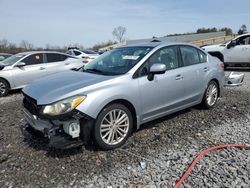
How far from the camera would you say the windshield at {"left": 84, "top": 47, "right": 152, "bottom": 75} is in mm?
4062

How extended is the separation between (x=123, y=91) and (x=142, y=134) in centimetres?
103

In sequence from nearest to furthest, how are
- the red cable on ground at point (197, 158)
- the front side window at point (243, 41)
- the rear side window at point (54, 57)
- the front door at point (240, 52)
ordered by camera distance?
the red cable on ground at point (197, 158), the rear side window at point (54, 57), the front door at point (240, 52), the front side window at point (243, 41)

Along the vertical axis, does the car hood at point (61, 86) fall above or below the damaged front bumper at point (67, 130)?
above

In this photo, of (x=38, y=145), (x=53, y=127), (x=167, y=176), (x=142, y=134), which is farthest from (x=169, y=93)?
(x=38, y=145)

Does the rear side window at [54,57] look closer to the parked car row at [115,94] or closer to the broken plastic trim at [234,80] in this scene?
the parked car row at [115,94]

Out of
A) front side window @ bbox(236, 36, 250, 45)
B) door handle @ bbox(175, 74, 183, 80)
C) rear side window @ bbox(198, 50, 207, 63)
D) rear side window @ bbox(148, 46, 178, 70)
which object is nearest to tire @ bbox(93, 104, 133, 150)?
rear side window @ bbox(148, 46, 178, 70)

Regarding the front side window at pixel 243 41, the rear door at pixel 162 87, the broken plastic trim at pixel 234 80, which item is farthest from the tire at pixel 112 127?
the front side window at pixel 243 41

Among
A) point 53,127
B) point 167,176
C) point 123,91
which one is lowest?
point 167,176

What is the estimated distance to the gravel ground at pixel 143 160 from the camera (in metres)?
2.91

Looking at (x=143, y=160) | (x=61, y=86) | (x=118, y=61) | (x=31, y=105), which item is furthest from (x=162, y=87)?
(x=31, y=105)

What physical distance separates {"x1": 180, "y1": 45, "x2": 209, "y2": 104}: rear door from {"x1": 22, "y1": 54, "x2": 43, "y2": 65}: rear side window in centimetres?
585

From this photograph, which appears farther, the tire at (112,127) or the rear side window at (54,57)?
the rear side window at (54,57)

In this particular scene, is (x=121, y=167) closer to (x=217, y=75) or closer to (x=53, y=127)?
(x=53, y=127)

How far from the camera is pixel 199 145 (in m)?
3.82
